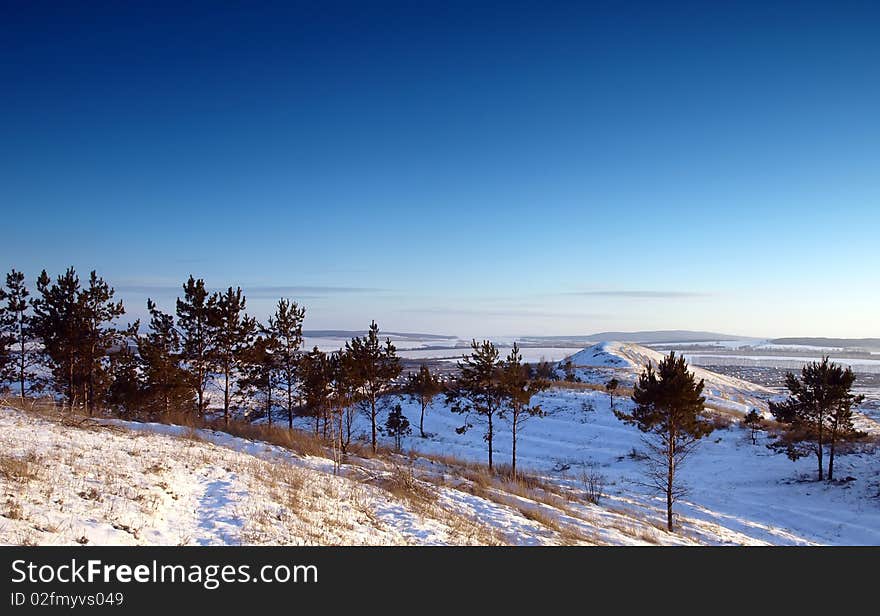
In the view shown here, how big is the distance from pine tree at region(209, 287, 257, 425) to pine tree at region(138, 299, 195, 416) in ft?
7.38

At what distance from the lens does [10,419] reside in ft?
38.1

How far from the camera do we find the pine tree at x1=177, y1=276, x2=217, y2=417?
27.0m

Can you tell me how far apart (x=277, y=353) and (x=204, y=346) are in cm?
607

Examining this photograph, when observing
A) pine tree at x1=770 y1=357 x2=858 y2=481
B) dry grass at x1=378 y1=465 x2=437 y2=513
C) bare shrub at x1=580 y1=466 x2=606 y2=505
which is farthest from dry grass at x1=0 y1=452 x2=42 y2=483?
pine tree at x1=770 y1=357 x2=858 y2=481

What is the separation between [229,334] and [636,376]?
87732mm

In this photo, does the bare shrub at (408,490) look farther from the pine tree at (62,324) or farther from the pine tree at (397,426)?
the pine tree at (397,426)

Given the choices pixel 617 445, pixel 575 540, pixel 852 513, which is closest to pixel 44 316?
pixel 575 540

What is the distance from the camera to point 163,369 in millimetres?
26594

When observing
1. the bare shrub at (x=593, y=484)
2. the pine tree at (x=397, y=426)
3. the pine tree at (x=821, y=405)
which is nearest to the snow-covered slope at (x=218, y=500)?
the bare shrub at (x=593, y=484)

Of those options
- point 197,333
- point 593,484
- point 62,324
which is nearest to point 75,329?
point 62,324

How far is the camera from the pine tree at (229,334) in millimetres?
27500

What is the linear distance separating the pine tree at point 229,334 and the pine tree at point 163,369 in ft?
7.38

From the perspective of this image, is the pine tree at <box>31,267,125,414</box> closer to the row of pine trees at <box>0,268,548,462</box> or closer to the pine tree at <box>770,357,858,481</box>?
the row of pine trees at <box>0,268,548,462</box>

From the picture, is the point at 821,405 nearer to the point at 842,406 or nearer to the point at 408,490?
the point at 842,406
